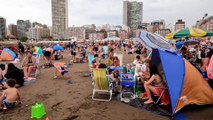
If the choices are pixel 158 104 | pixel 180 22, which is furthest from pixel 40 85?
pixel 180 22

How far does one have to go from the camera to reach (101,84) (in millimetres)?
6457

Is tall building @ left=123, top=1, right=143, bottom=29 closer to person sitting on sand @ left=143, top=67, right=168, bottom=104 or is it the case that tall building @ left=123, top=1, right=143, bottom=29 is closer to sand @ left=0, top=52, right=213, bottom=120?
sand @ left=0, top=52, right=213, bottom=120

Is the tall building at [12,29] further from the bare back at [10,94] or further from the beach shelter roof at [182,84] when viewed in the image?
the beach shelter roof at [182,84]

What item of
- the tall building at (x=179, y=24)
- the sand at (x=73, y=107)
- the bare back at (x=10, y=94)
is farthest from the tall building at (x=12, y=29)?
the bare back at (x=10, y=94)

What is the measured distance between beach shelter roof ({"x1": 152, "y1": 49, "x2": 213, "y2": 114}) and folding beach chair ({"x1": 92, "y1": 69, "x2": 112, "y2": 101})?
65.1 inches

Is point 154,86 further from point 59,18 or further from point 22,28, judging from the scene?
point 22,28

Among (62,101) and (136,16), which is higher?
(136,16)

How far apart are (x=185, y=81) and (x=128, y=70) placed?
3.44 metres

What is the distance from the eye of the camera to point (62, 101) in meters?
6.32

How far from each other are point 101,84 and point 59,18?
4859 inches

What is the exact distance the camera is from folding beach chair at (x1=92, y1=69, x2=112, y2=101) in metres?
6.27

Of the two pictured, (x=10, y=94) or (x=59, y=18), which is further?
(x=59, y=18)

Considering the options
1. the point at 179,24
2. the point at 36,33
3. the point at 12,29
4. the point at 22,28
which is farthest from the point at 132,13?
the point at 179,24

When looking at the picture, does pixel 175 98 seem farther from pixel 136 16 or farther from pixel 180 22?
pixel 136 16
